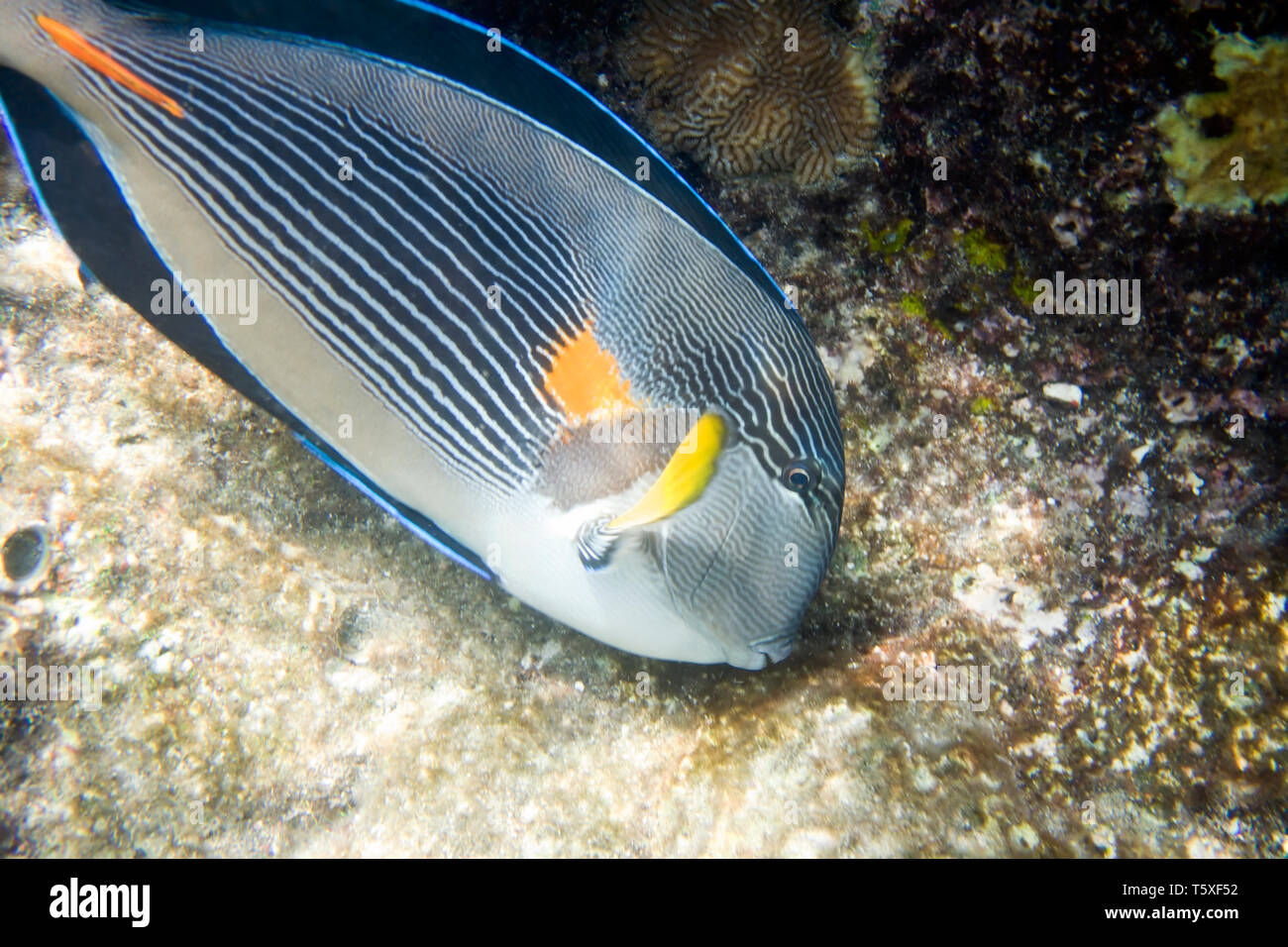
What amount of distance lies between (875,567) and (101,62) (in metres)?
2.44

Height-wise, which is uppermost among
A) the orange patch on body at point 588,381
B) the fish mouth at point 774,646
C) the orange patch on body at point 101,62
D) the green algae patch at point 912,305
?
the orange patch on body at point 101,62

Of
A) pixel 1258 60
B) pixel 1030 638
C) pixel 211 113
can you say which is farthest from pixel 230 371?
pixel 1258 60

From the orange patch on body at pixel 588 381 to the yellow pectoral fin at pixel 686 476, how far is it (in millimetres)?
185

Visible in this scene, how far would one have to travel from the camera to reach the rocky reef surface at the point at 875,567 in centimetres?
162

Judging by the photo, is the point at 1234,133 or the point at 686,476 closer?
the point at 686,476

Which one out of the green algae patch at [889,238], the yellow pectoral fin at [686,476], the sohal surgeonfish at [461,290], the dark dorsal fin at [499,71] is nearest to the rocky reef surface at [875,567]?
the green algae patch at [889,238]

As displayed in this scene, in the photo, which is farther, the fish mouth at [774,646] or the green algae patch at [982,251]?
the green algae patch at [982,251]

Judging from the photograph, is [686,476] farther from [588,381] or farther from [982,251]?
[982,251]

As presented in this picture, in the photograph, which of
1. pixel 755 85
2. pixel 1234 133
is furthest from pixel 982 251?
pixel 755 85

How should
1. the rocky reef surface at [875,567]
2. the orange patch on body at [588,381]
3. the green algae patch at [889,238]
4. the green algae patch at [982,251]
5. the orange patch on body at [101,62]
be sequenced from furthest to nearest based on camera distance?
the green algae patch at [889,238]
the green algae patch at [982,251]
the rocky reef surface at [875,567]
the orange patch on body at [588,381]
the orange patch on body at [101,62]

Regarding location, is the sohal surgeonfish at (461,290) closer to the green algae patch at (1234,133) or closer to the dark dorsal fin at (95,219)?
the dark dorsal fin at (95,219)

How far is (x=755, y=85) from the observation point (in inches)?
82.0

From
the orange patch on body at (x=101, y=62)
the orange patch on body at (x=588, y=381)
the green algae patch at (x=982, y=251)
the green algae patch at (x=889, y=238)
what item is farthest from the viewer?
the green algae patch at (x=889, y=238)
